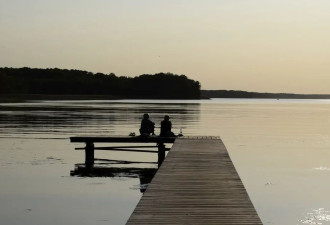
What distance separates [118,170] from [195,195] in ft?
43.3

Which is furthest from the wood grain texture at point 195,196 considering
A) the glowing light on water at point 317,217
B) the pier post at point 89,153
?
the pier post at point 89,153

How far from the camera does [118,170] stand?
27719 millimetres

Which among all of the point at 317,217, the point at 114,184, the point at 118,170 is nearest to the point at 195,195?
the point at 317,217

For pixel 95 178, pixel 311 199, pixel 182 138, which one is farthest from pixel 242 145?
pixel 311 199

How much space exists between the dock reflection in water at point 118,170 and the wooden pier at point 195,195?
2.92 m

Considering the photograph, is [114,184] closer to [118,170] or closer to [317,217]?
[118,170]

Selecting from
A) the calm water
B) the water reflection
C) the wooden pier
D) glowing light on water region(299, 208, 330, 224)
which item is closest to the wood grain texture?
the wooden pier

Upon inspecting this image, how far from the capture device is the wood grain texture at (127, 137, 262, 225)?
1224cm

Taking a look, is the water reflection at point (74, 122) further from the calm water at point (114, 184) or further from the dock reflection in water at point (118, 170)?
the dock reflection in water at point (118, 170)

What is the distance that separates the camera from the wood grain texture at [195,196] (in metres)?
12.2

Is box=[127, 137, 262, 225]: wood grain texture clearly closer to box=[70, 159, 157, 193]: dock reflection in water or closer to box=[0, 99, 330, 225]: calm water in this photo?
box=[0, 99, 330, 225]: calm water

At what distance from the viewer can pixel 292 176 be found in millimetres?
25672

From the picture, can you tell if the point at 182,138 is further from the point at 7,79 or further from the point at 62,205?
the point at 7,79

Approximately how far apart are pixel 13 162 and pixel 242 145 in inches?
662
